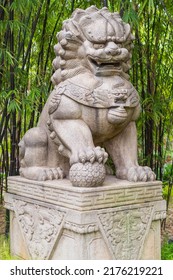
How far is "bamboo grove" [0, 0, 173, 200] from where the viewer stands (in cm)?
309

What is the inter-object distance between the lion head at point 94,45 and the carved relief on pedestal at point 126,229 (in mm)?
872

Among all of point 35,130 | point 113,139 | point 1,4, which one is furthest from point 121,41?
point 1,4

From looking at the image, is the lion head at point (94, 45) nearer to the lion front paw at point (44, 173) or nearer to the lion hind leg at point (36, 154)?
the lion hind leg at point (36, 154)

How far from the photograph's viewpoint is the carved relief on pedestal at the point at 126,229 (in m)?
2.38

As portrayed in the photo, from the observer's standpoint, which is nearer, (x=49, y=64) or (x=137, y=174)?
(x=137, y=174)

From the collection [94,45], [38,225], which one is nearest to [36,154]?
[38,225]

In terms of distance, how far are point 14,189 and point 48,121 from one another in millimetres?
587

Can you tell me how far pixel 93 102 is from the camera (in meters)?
2.45

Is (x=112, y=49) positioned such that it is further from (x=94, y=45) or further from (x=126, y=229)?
(x=126, y=229)

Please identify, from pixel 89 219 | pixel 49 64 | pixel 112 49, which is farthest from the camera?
pixel 49 64

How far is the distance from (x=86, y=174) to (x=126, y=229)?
18.4 inches

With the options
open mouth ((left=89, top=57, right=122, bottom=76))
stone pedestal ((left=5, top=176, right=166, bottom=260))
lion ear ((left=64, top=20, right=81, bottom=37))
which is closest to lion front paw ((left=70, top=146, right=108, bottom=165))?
stone pedestal ((left=5, top=176, right=166, bottom=260))

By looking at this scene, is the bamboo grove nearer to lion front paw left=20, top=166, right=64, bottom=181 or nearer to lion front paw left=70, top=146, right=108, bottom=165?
lion front paw left=20, top=166, right=64, bottom=181
